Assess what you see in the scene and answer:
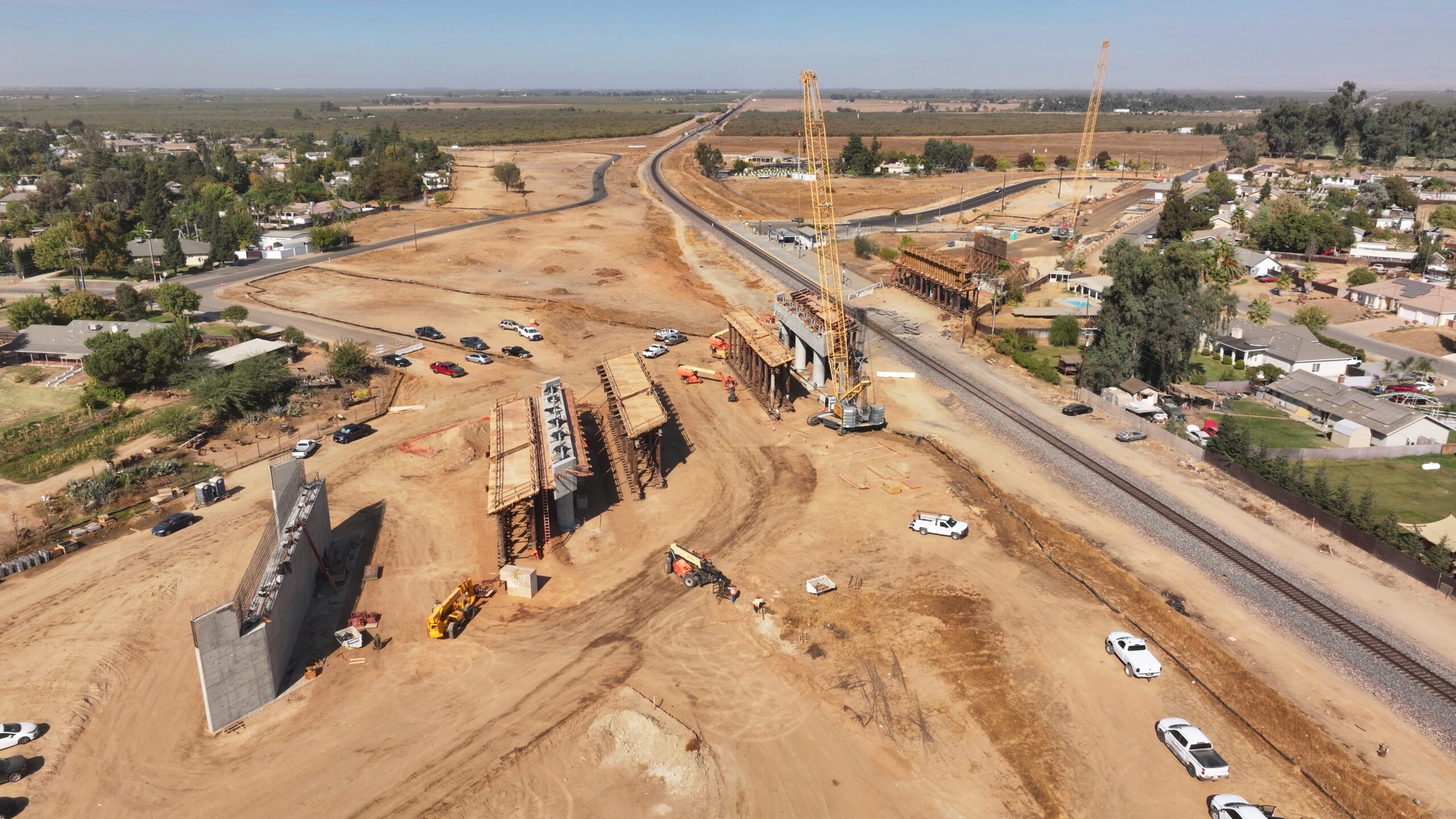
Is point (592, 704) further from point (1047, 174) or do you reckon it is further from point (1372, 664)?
point (1047, 174)

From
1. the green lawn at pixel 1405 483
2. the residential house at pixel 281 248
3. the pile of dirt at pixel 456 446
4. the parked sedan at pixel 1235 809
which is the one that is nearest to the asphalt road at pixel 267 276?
the residential house at pixel 281 248

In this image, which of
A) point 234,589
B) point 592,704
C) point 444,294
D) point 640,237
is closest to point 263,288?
point 444,294

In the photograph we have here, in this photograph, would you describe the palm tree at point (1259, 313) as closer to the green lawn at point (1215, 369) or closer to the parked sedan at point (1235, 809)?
the green lawn at point (1215, 369)

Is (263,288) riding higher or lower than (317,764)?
higher

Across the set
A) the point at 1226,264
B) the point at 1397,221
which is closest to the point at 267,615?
the point at 1226,264

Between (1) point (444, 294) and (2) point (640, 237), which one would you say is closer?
(1) point (444, 294)

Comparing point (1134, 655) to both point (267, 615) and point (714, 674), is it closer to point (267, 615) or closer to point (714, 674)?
point (714, 674)
